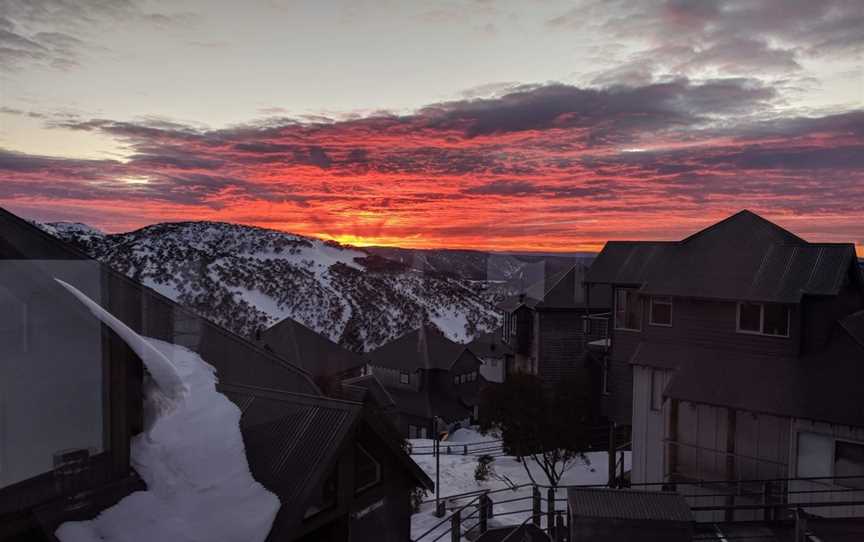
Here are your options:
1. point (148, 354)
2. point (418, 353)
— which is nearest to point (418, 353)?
point (418, 353)

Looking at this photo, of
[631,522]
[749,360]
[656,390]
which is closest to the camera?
[631,522]

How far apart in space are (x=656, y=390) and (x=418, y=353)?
28326mm

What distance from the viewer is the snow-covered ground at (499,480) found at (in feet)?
57.8

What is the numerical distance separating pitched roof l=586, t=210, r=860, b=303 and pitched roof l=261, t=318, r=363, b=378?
19707mm

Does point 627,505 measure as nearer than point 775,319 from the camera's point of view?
Yes

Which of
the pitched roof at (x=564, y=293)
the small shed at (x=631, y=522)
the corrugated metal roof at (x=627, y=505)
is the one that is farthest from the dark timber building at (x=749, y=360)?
the pitched roof at (x=564, y=293)

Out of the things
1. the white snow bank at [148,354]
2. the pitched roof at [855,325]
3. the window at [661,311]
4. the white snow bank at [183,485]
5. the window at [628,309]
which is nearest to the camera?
the white snow bank at [148,354]

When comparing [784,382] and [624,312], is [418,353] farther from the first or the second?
[784,382]

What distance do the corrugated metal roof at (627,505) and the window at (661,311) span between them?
8298 mm

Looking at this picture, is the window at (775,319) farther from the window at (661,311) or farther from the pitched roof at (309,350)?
the pitched roof at (309,350)

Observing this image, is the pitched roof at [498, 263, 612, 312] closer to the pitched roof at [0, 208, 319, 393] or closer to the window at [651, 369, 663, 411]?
the window at [651, 369, 663, 411]

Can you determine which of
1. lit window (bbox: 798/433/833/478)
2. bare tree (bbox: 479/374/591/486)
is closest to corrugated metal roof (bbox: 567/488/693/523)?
lit window (bbox: 798/433/833/478)

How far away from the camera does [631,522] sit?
344 inches

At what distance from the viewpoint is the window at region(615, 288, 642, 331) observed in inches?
712
